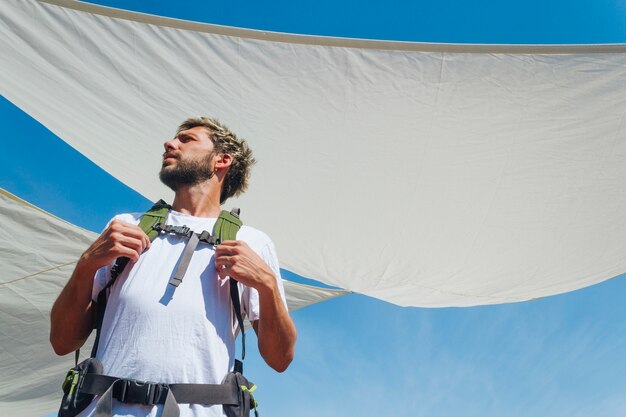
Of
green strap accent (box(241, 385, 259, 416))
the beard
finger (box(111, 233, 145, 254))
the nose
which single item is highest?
the nose

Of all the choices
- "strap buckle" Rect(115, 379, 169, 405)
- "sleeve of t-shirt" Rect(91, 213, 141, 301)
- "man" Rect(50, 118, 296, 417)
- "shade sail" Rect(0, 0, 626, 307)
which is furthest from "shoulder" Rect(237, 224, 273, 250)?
"shade sail" Rect(0, 0, 626, 307)

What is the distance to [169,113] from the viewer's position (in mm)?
3521

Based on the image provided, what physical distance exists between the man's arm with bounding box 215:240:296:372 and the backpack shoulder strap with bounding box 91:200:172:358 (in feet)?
0.74

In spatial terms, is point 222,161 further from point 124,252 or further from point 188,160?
point 124,252

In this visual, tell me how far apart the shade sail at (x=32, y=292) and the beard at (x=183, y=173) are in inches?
107

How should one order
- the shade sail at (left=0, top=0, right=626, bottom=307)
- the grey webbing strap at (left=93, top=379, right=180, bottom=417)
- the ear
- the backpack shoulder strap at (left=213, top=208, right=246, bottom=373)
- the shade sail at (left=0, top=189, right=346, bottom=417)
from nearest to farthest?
the grey webbing strap at (left=93, top=379, right=180, bottom=417)
the backpack shoulder strap at (left=213, top=208, right=246, bottom=373)
the ear
the shade sail at (left=0, top=0, right=626, bottom=307)
the shade sail at (left=0, top=189, right=346, bottom=417)

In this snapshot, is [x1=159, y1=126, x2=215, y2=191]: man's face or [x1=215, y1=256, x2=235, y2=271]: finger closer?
[x1=215, y1=256, x2=235, y2=271]: finger

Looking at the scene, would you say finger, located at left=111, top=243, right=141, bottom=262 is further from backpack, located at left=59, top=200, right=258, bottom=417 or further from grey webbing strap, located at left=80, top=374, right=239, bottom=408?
grey webbing strap, located at left=80, top=374, right=239, bottom=408

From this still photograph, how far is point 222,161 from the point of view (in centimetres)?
183

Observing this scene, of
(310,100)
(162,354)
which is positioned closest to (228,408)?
(162,354)

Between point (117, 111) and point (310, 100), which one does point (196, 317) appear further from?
point (117, 111)

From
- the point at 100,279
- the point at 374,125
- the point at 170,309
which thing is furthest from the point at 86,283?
the point at 374,125

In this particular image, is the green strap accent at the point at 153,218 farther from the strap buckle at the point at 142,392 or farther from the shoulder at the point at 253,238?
the strap buckle at the point at 142,392

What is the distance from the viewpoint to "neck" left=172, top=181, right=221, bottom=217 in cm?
170
